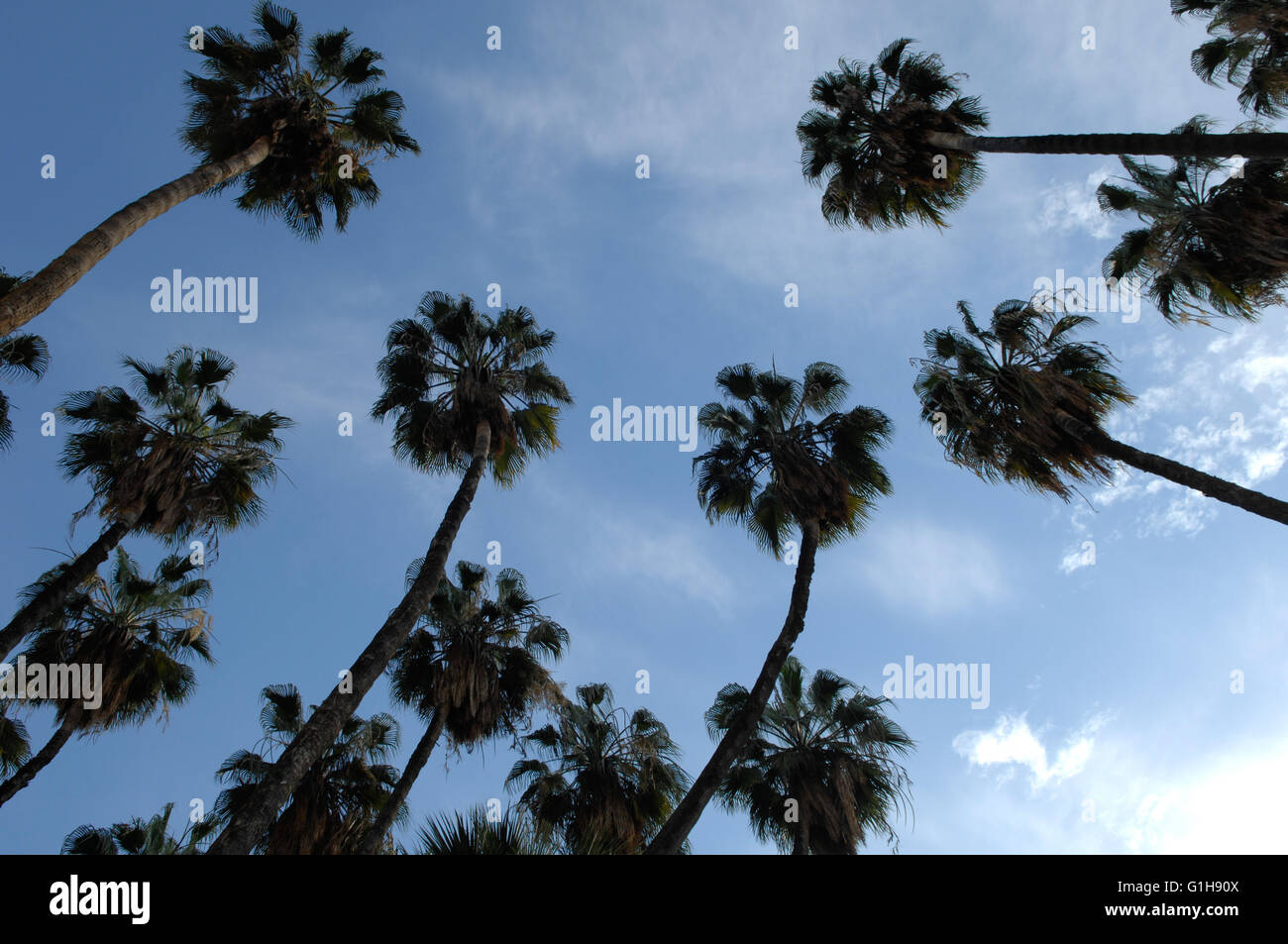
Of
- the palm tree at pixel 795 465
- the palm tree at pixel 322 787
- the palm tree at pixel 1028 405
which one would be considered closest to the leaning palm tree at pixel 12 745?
the palm tree at pixel 322 787

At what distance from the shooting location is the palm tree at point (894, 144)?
14352mm

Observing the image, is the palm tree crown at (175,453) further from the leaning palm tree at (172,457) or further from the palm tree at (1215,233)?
the palm tree at (1215,233)

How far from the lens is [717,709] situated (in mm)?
16016

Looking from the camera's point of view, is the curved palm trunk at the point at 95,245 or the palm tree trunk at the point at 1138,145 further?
the palm tree trunk at the point at 1138,145

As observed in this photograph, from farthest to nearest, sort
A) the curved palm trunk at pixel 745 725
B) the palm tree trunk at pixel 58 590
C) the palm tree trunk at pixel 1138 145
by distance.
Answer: the palm tree trunk at pixel 58 590 < the curved palm trunk at pixel 745 725 < the palm tree trunk at pixel 1138 145

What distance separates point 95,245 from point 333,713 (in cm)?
637

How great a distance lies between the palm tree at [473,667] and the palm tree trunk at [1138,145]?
1302 cm

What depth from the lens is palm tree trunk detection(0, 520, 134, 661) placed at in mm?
11304

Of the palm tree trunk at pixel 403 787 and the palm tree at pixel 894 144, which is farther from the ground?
the palm tree at pixel 894 144

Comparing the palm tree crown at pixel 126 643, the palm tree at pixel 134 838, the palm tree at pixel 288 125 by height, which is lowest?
the palm tree at pixel 134 838

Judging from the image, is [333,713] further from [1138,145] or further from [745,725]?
[1138,145]

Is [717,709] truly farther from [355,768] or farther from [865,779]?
[355,768]

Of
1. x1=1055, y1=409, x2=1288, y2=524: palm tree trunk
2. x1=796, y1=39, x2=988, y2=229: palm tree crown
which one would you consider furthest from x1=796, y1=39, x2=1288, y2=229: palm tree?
x1=1055, y1=409, x2=1288, y2=524: palm tree trunk

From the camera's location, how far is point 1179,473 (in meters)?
12.2
